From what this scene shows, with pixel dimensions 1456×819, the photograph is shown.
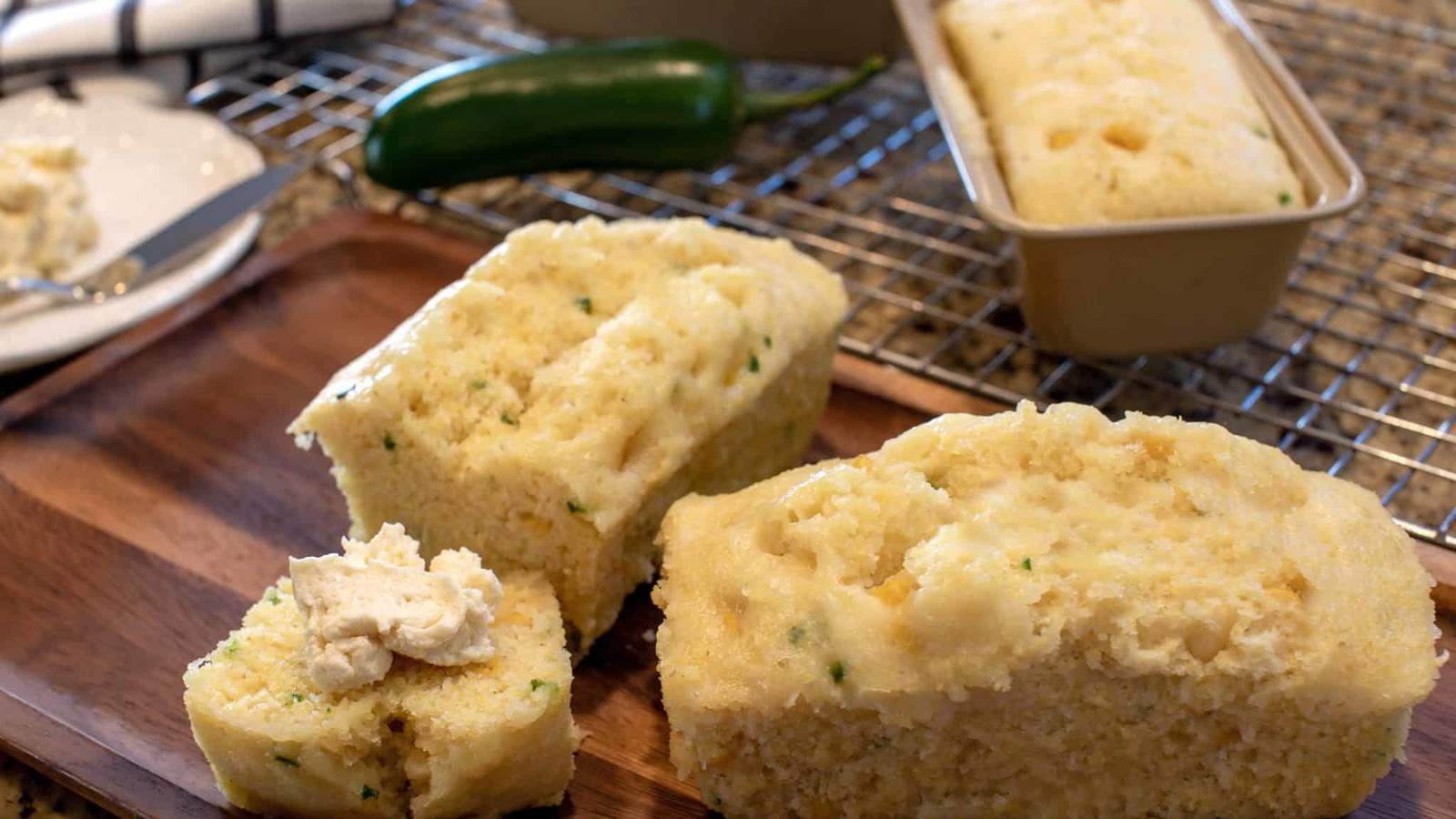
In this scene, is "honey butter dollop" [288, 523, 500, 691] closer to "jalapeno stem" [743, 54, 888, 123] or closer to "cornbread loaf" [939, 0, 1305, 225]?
"cornbread loaf" [939, 0, 1305, 225]

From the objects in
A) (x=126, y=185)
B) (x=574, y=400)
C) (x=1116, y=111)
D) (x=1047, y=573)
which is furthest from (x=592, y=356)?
(x=126, y=185)

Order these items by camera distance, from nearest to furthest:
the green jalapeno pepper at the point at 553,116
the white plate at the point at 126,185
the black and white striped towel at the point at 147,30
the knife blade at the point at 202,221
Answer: the white plate at the point at 126,185 → the knife blade at the point at 202,221 → the green jalapeno pepper at the point at 553,116 → the black and white striped towel at the point at 147,30

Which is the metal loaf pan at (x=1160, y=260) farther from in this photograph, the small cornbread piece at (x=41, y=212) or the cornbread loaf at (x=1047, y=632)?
the small cornbread piece at (x=41, y=212)

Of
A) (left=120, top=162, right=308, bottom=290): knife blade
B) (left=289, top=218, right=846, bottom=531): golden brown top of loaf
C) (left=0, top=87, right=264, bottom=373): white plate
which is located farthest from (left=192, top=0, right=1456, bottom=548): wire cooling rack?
(left=289, top=218, right=846, bottom=531): golden brown top of loaf

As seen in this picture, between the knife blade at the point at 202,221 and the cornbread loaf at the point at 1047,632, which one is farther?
the knife blade at the point at 202,221

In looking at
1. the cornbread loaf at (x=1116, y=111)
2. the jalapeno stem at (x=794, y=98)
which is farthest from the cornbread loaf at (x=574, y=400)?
the jalapeno stem at (x=794, y=98)

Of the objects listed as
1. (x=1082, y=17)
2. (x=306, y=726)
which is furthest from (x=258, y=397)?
(x=1082, y=17)
